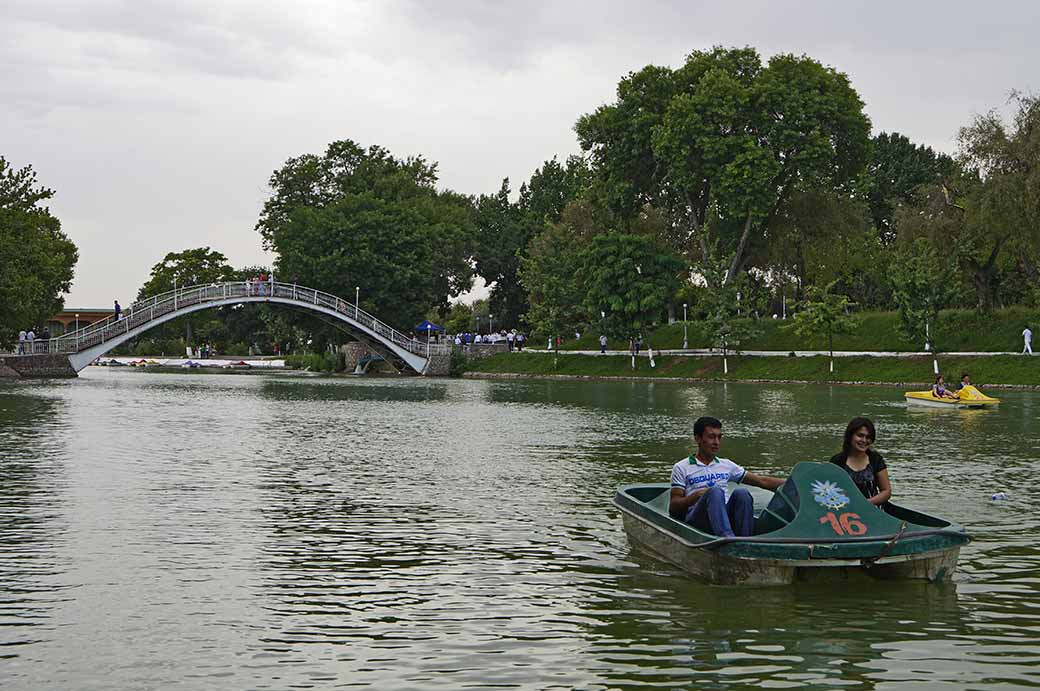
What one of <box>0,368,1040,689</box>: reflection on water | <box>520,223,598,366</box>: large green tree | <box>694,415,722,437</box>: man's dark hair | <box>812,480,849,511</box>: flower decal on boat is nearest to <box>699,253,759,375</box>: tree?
<box>520,223,598,366</box>: large green tree

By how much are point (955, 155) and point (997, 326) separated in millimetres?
10373

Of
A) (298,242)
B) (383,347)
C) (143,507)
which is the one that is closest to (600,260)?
(383,347)

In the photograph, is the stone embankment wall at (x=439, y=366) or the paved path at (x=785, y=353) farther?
the stone embankment wall at (x=439, y=366)

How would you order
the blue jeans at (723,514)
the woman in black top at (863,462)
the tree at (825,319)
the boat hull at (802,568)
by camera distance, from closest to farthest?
the boat hull at (802,568)
the blue jeans at (723,514)
the woman in black top at (863,462)
the tree at (825,319)

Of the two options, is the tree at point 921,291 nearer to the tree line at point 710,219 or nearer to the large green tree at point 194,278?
the tree line at point 710,219

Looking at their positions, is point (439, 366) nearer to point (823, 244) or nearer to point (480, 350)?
point (480, 350)

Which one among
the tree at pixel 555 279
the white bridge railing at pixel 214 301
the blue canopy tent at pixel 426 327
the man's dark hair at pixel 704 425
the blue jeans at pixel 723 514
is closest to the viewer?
the blue jeans at pixel 723 514

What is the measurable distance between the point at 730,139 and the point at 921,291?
14443 mm

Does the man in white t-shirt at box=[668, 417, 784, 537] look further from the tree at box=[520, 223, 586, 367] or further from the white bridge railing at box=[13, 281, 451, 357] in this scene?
the tree at box=[520, 223, 586, 367]

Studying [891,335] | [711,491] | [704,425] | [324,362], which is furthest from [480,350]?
[711,491]

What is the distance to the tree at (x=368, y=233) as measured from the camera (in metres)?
92.8

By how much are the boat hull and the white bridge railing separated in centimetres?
7007

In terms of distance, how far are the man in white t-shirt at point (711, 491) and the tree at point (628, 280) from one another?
6508 centimetres

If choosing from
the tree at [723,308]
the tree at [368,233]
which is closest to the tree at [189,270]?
the tree at [368,233]
